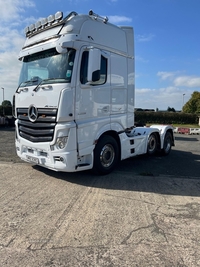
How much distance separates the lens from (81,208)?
3945 millimetres

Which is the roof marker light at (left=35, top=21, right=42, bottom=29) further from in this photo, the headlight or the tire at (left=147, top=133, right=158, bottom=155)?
the tire at (left=147, top=133, right=158, bottom=155)

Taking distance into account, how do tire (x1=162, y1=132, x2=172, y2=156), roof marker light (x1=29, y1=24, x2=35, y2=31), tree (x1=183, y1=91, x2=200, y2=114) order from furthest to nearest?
1. tree (x1=183, y1=91, x2=200, y2=114)
2. tire (x1=162, y1=132, x2=172, y2=156)
3. roof marker light (x1=29, y1=24, x2=35, y2=31)

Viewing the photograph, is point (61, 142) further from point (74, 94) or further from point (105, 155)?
point (105, 155)

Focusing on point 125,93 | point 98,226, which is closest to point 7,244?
point 98,226

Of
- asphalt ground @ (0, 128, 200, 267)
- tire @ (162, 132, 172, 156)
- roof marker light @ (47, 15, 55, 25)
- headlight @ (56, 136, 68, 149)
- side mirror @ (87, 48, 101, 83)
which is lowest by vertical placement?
asphalt ground @ (0, 128, 200, 267)

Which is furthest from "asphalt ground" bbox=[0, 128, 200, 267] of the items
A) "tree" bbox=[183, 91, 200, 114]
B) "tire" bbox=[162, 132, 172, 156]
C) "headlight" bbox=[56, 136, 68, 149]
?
"tree" bbox=[183, 91, 200, 114]

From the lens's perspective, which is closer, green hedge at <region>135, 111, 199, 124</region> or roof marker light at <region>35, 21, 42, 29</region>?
roof marker light at <region>35, 21, 42, 29</region>

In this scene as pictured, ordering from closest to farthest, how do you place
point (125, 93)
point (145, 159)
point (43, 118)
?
point (43, 118) < point (125, 93) < point (145, 159)

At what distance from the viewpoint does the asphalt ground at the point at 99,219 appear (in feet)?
8.82

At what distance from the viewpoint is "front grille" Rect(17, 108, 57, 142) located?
493 cm

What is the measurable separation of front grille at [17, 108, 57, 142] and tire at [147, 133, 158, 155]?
12.5 ft

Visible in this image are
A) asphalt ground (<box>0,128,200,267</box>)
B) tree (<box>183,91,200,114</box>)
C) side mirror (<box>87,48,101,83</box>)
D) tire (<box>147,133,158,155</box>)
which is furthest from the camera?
tree (<box>183,91,200,114</box>)

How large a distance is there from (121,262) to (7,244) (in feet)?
4.69

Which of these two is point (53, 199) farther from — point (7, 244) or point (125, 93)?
point (125, 93)
